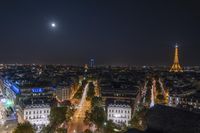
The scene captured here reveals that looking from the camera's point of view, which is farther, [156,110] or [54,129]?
[54,129]

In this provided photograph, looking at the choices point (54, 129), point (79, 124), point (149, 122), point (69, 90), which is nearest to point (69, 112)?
point (79, 124)

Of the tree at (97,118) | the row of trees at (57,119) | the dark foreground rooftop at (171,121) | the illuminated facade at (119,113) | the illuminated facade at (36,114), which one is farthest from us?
the illuminated facade at (119,113)

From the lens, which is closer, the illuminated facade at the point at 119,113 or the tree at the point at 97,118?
the tree at the point at 97,118

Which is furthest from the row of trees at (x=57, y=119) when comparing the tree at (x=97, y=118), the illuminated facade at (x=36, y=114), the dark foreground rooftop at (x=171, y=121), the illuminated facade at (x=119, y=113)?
the dark foreground rooftop at (x=171, y=121)

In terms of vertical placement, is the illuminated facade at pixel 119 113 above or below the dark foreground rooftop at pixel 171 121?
below

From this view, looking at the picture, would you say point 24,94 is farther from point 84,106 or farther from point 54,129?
point 54,129

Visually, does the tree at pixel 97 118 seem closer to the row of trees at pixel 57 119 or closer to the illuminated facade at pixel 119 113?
the row of trees at pixel 57 119

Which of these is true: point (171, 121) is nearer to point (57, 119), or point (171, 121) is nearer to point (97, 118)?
point (97, 118)

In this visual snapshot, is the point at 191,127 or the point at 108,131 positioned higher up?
the point at 191,127
